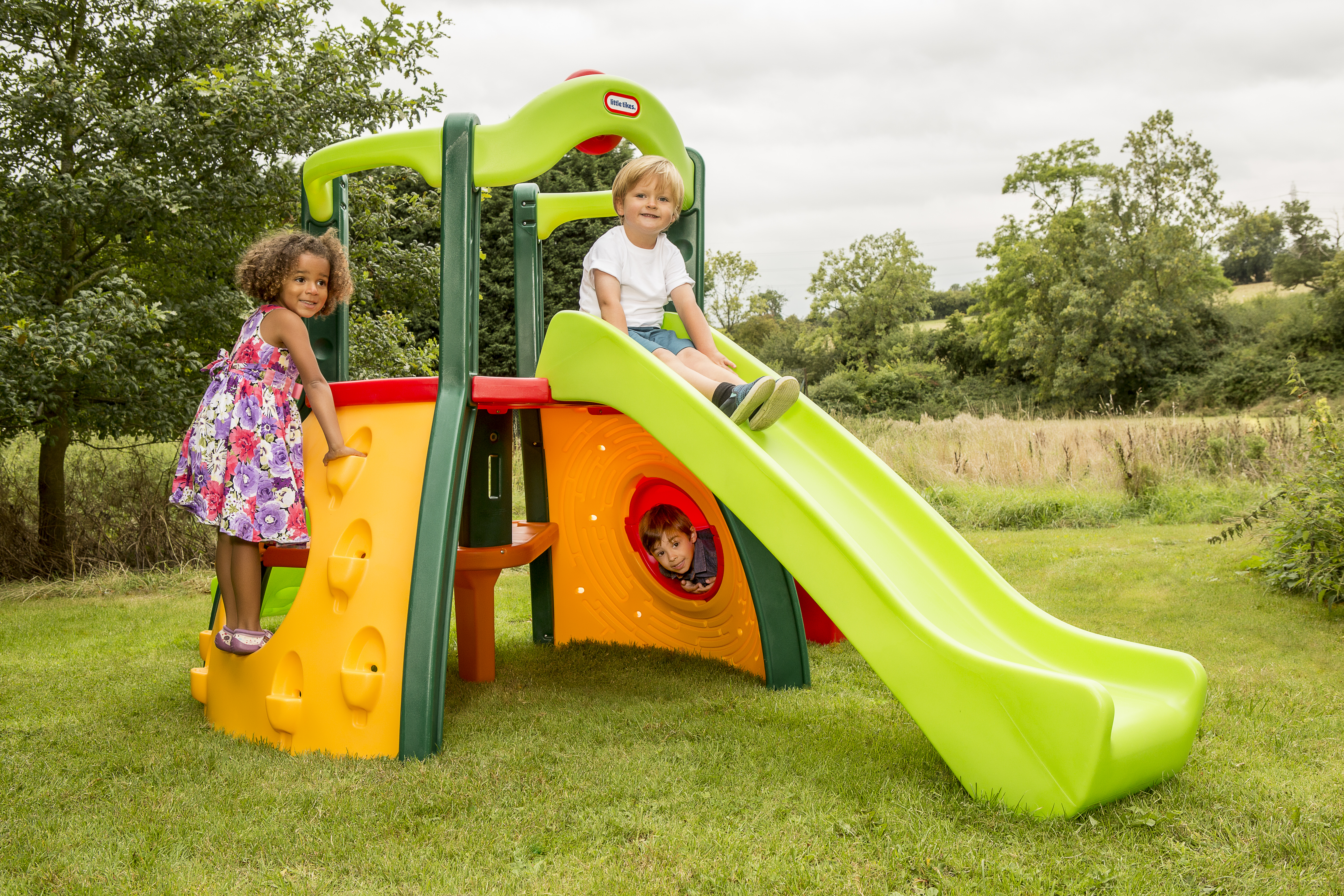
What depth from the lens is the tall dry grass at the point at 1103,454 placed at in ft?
34.3

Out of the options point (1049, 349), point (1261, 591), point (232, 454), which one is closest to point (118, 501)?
point (232, 454)

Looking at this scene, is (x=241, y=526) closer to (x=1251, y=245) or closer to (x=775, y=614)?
(x=775, y=614)

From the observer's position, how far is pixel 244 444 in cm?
361

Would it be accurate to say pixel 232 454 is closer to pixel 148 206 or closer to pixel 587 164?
pixel 148 206

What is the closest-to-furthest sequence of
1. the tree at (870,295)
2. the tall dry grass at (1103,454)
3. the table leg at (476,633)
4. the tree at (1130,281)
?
the table leg at (476,633) → the tall dry grass at (1103,454) → the tree at (1130,281) → the tree at (870,295)

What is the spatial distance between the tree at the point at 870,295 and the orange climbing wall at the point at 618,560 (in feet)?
127

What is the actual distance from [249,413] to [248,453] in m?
0.16

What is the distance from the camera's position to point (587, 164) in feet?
63.6

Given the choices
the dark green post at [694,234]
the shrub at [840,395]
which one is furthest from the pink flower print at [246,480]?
the shrub at [840,395]

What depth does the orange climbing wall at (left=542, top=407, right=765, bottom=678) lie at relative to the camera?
4664 mm

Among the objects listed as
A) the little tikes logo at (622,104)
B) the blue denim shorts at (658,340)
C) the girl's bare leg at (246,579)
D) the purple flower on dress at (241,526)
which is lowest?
the girl's bare leg at (246,579)

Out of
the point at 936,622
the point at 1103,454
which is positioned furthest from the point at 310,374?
the point at 1103,454

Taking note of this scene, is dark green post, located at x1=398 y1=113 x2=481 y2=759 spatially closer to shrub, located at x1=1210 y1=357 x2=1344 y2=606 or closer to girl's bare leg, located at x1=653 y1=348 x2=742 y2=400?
girl's bare leg, located at x1=653 y1=348 x2=742 y2=400

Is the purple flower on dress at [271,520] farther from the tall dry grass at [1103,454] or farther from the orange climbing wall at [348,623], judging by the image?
the tall dry grass at [1103,454]
